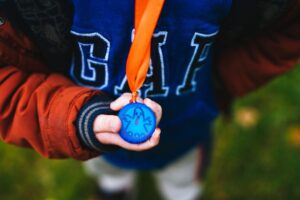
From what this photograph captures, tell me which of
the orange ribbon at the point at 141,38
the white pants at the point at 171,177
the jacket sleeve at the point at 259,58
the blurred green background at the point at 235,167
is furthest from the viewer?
the blurred green background at the point at 235,167

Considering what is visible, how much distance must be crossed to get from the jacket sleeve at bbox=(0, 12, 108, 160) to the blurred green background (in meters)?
0.74

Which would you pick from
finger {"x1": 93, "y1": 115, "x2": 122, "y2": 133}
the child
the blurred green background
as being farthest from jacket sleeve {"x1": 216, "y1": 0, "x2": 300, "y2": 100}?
the blurred green background

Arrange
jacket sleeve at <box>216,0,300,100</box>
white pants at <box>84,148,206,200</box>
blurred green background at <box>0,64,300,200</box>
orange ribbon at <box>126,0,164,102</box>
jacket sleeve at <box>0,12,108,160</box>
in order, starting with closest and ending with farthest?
1. orange ribbon at <box>126,0,164,102</box>
2. jacket sleeve at <box>0,12,108,160</box>
3. jacket sleeve at <box>216,0,300,100</box>
4. white pants at <box>84,148,206,200</box>
5. blurred green background at <box>0,64,300,200</box>

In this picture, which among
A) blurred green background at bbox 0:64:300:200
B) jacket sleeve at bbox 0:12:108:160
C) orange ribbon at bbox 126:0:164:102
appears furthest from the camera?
blurred green background at bbox 0:64:300:200

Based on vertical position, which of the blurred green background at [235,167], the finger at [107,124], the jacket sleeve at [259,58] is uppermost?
the finger at [107,124]

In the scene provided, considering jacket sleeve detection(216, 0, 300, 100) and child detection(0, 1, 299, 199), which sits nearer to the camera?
child detection(0, 1, 299, 199)

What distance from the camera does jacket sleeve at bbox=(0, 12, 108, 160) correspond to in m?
0.82

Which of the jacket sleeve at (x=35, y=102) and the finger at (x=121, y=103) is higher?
the finger at (x=121, y=103)

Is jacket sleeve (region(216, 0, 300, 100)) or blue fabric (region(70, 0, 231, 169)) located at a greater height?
blue fabric (region(70, 0, 231, 169))

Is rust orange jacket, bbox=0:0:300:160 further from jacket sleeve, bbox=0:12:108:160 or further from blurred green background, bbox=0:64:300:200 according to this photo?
blurred green background, bbox=0:64:300:200

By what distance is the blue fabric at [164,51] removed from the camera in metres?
0.77

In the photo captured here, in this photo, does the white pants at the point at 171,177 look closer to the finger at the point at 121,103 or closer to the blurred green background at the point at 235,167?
the blurred green background at the point at 235,167

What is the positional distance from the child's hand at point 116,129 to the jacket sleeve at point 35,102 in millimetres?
50

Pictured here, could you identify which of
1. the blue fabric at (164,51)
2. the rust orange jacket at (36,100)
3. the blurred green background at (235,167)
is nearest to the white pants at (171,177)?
the blurred green background at (235,167)
